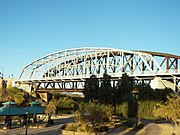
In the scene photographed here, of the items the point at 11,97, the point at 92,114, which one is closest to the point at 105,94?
the point at 92,114

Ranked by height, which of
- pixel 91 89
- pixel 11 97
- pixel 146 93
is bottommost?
pixel 11 97

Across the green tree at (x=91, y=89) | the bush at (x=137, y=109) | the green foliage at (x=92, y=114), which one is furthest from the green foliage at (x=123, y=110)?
the green foliage at (x=92, y=114)

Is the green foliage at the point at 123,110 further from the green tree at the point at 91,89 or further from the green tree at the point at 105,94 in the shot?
the green tree at the point at 91,89

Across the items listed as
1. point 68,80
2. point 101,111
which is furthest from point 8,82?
point 101,111

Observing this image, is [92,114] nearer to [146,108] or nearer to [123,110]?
[146,108]

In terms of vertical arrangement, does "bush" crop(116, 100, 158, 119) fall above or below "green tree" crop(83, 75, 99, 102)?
below

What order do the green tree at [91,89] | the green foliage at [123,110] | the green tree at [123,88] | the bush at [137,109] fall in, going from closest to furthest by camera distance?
the bush at [137,109] → the green foliage at [123,110] → the green tree at [123,88] → the green tree at [91,89]

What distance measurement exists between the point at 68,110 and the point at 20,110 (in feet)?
118

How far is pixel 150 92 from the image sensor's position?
52250mm

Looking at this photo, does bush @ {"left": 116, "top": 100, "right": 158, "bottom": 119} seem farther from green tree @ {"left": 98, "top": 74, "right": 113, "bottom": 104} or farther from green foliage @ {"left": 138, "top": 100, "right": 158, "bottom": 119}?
green tree @ {"left": 98, "top": 74, "right": 113, "bottom": 104}

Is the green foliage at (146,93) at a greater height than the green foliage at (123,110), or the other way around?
the green foliage at (146,93)

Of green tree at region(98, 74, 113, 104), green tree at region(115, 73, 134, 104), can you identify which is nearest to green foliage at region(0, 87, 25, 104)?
green tree at region(98, 74, 113, 104)

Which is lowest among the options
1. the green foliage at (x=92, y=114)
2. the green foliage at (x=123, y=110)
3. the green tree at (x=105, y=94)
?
the green foliage at (x=123, y=110)

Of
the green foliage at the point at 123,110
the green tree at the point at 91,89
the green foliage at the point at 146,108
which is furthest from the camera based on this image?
the green tree at the point at 91,89
